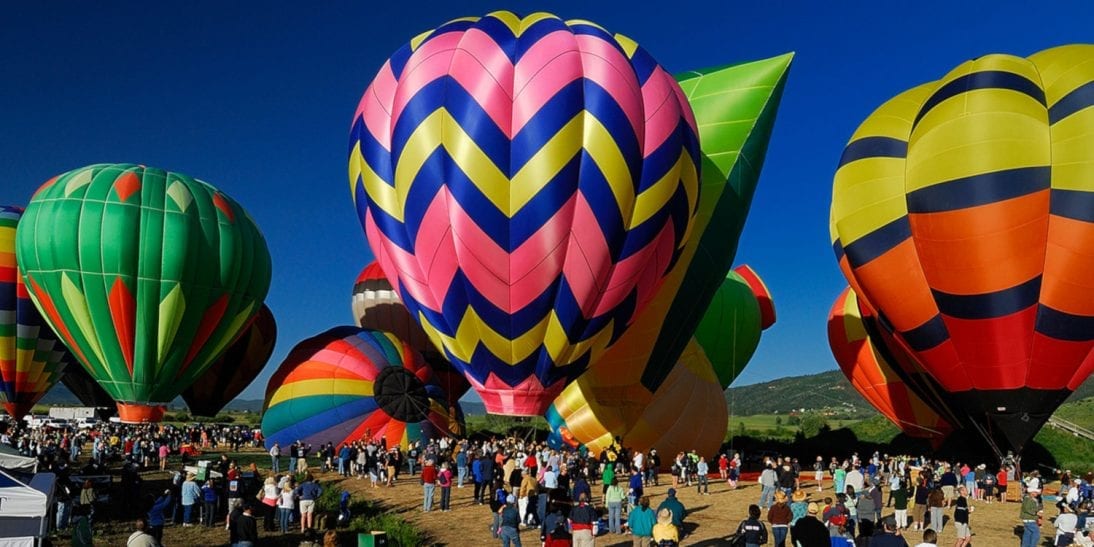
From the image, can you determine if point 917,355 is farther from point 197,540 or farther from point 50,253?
point 50,253

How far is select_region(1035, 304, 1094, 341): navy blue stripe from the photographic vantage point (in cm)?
1513

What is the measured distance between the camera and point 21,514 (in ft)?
26.2

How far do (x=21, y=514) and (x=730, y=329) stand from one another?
20003 mm

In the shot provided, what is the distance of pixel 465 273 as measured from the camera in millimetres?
12344

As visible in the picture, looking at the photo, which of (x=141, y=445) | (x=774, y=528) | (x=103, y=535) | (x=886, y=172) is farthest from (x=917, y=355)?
(x=141, y=445)

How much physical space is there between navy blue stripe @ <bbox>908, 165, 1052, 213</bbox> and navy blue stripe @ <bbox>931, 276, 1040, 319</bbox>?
1618 millimetres

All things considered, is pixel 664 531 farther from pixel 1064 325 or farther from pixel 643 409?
pixel 1064 325

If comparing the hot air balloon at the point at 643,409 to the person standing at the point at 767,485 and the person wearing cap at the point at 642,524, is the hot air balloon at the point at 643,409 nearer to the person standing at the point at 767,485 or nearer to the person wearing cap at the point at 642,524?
the person standing at the point at 767,485

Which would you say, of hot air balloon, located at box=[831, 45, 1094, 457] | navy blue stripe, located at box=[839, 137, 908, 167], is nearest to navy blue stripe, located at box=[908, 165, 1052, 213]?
hot air balloon, located at box=[831, 45, 1094, 457]

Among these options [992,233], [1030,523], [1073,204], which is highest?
[1073,204]

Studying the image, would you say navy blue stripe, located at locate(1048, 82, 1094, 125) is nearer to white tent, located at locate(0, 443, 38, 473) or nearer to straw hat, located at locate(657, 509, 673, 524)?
straw hat, located at locate(657, 509, 673, 524)

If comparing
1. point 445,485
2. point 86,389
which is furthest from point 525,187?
point 86,389

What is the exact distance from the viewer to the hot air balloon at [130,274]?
19.3 m

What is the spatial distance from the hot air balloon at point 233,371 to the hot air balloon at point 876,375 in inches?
696
